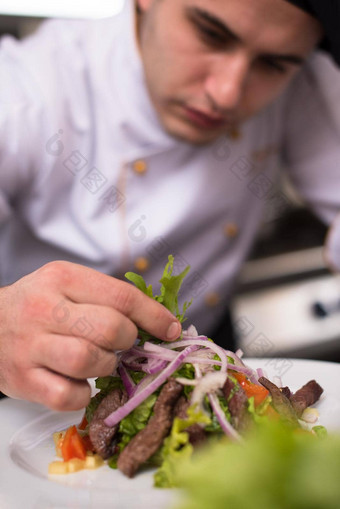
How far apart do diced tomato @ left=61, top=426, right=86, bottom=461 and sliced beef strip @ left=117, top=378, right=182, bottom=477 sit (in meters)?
0.07

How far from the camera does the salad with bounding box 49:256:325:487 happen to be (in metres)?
0.72

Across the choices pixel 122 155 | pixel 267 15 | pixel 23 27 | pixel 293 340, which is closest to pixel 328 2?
pixel 267 15

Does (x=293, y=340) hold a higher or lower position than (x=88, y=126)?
lower

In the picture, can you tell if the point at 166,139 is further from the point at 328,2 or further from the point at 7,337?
the point at 7,337

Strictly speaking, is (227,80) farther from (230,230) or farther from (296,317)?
(296,317)

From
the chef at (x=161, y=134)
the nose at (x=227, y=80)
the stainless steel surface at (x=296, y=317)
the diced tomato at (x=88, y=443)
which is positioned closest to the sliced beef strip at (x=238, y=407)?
the diced tomato at (x=88, y=443)

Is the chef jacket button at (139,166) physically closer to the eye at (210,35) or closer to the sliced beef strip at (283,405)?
the eye at (210,35)

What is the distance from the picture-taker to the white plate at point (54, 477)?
0.63 meters

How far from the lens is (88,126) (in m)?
1.44

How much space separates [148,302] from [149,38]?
0.82 m

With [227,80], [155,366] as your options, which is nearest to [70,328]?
[155,366]

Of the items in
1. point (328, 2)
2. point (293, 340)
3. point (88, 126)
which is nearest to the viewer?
point (328, 2)

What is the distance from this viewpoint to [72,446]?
0.78m

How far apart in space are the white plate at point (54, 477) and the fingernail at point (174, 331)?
18 cm
